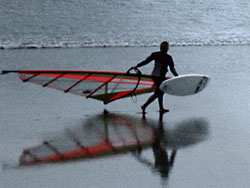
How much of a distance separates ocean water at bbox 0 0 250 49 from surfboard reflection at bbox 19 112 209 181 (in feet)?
65.9

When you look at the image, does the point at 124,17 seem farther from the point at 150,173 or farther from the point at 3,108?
the point at 150,173

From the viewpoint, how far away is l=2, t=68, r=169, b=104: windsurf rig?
28.0 feet

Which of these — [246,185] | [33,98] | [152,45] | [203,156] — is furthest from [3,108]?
[152,45]

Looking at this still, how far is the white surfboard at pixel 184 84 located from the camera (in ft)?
27.1

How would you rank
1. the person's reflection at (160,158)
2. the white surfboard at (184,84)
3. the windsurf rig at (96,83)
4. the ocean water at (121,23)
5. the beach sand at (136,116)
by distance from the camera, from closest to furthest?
the beach sand at (136,116) < the person's reflection at (160,158) < the white surfboard at (184,84) < the windsurf rig at (96,83) < the ocean water at (121,23)

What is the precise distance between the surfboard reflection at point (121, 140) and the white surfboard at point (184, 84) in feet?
2.28

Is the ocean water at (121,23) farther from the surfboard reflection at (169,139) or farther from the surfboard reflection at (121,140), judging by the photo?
the surfboard reflection at (169,139)

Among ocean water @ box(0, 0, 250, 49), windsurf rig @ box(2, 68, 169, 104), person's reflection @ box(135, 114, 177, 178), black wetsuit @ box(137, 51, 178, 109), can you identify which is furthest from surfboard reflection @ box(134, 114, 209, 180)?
ocean water @ box(0, 0, 250, 49)

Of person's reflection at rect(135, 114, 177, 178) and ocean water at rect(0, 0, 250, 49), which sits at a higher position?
person's reflection at rect(135, 114, 177, 178)

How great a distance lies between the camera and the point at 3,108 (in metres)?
8.78

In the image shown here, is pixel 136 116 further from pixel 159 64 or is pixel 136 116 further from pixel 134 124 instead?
pixel 159 64

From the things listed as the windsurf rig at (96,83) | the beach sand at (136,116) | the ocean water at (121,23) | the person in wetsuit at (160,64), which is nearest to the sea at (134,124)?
the beach sand at (136,116)

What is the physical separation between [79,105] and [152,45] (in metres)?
20.8

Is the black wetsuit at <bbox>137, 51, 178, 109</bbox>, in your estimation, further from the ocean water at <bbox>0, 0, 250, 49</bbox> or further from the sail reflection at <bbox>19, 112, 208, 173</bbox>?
the ocean water at <bbox>0, 0, 250, 49</bbox>
